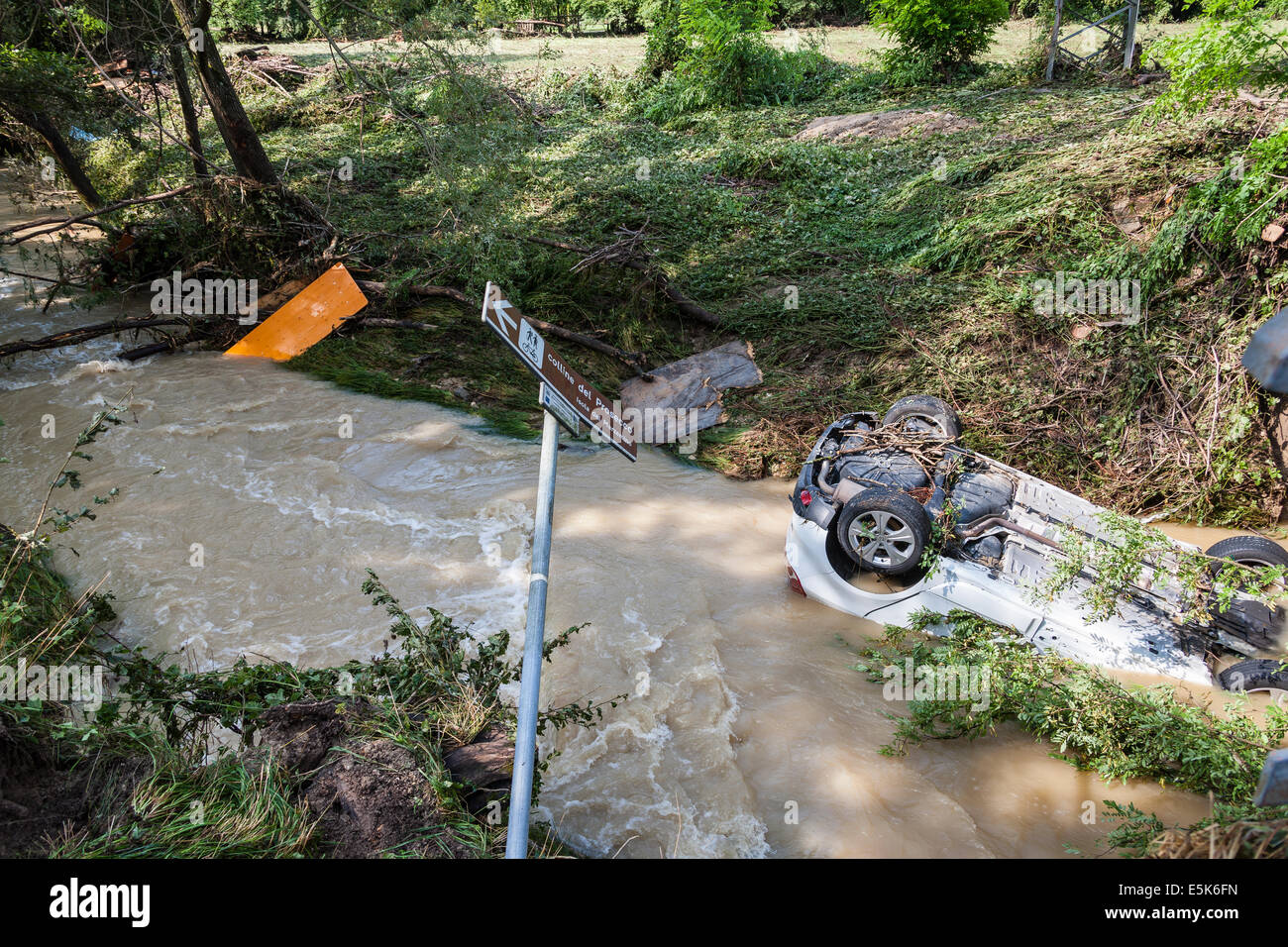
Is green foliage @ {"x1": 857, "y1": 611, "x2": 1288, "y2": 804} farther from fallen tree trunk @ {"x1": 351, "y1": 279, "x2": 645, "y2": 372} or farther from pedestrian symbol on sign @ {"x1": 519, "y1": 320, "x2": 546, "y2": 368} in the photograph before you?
fallen tree trunk @ {"x1": 351, "y1": 279, "x2": 645, "y2": 372}

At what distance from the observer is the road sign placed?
2529 mm

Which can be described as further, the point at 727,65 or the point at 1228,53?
the point at 727,65

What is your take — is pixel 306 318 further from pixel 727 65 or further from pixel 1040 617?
pixel 727 65

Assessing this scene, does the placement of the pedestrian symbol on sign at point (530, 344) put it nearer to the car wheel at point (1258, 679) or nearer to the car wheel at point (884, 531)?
the car wheel at point (884, 531)

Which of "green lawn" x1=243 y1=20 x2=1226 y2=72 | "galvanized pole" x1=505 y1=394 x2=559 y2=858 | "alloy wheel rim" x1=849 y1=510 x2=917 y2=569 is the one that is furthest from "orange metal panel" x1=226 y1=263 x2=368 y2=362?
"green lawn" x1=243 y1=20 x2=1226 y2=72

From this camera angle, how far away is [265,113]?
17703mm

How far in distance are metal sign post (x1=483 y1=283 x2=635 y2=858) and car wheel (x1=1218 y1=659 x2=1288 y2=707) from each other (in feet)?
13.6

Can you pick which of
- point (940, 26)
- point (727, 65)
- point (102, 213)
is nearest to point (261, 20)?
point (727, 65)

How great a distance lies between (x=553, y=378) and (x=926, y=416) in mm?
5183

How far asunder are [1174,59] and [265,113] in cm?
→ 1781

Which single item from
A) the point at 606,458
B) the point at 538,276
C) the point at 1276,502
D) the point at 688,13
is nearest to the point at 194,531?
the point at 606,458

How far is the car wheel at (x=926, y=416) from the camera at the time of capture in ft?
22.4

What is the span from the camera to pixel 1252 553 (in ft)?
17.5
